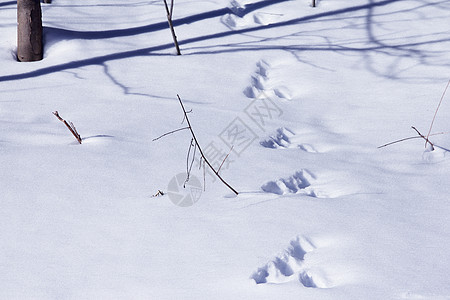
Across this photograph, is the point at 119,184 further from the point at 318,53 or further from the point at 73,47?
the point at 318,53

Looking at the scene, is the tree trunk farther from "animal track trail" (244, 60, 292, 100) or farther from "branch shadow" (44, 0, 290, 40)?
"animal track trail" (244, 60, 292, 100)

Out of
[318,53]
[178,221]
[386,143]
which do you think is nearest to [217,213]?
[178,221]

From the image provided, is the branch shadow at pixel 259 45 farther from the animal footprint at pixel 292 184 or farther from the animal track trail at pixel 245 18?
the animal footprint at pixel 292 184

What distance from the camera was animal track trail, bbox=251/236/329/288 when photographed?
1.92m

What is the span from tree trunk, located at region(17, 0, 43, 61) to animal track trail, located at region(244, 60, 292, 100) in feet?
6.00

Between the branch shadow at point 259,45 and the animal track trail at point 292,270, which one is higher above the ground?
the branch shadow at point 259,45

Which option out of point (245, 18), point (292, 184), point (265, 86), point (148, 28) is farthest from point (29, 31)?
point (292, 184)

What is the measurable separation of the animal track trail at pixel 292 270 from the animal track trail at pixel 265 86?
2.22 metres

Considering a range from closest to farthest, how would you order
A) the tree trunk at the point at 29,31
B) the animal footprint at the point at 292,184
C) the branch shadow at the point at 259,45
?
the animal footprint at the point at 292,184
the tree trunk at the point at 29,31
the branch shadow at the point at 259,45

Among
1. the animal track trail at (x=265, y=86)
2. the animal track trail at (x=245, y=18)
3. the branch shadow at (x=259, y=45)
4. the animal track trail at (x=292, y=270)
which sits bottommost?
the animal track trail at (x=292, y=270)

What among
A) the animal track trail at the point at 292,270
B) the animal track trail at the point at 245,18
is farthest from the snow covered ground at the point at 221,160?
the animal track trail at the point at 245,18

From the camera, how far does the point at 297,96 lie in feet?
13.9

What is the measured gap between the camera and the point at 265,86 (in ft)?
14.6

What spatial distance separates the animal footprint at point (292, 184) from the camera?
105 inches
